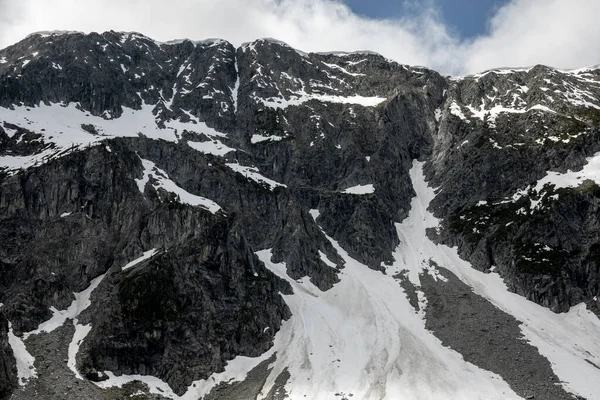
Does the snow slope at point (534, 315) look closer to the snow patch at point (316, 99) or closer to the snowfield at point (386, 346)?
the snowfield at point (386, 346)

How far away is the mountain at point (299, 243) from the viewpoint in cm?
8762

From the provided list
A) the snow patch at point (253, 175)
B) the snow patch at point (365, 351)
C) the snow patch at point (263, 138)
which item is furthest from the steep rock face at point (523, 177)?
the snow patch at point (263, 138)

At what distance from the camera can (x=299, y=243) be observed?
4951 inches

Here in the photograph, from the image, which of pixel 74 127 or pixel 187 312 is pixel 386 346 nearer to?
pixel 187 312

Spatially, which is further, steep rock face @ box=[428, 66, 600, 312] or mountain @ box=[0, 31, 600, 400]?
steep rock face @ box=[428, 66, 600, 312]

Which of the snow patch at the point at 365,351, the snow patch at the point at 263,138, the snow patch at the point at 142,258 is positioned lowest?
the snow patch at the point at 365,351

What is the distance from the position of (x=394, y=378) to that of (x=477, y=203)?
74.1m

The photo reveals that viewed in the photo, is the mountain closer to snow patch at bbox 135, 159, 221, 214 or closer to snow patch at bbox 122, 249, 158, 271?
snow patch at bbox 122, 249, 158, 271

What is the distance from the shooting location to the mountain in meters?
87.6

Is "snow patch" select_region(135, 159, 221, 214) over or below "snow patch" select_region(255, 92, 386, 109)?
below

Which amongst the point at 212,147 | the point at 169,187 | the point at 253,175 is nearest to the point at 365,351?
the point at 169,187

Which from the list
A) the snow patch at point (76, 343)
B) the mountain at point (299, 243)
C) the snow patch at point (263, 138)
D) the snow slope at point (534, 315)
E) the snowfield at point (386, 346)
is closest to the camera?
the snowfield at point (386, 346)

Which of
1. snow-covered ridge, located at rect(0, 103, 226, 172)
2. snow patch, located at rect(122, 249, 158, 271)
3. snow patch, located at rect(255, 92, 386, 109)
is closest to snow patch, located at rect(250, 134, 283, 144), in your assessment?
snow-covered ridge, located at rect(0, 103, 226, 172)

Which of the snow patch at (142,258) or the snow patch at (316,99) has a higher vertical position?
the snow patch at (316,99)
